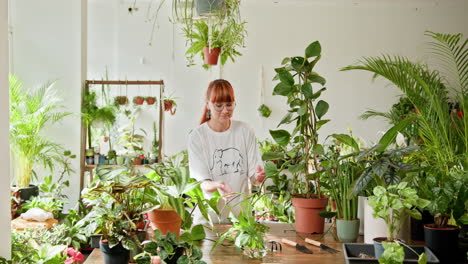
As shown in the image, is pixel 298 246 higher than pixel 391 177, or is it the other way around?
pixel 391 177

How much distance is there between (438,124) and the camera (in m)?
3.92

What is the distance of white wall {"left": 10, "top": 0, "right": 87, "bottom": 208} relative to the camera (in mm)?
6848

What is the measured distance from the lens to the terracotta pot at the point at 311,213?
281cm

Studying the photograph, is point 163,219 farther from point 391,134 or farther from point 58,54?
point 58,54

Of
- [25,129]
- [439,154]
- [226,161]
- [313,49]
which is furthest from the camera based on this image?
[25,129]

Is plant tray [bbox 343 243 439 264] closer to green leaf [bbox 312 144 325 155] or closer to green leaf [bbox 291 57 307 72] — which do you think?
green leaf [bbox 312 144 325 155]

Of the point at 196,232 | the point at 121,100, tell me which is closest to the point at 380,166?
the point at 196,232

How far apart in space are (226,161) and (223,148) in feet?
0.30

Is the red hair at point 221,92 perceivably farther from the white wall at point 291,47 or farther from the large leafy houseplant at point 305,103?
the white wall at point 291,47

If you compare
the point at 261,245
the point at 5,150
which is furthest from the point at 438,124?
the point at 5,150

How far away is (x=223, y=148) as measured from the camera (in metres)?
3.90

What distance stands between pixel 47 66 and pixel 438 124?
190 inches

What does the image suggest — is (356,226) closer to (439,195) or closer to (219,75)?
(439,195)

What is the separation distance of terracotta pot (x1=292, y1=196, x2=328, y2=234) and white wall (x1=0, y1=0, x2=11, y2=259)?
1.41 metres
